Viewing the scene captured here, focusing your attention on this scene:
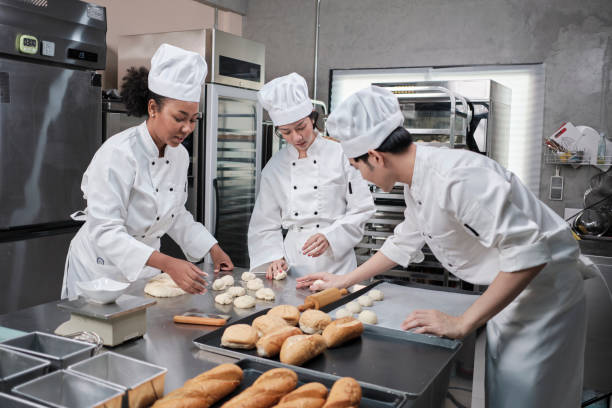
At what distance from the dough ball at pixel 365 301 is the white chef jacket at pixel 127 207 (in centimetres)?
82

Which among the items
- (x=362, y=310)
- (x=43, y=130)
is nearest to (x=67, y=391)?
(x=362, y=310)

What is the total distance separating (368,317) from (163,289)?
0.79 m

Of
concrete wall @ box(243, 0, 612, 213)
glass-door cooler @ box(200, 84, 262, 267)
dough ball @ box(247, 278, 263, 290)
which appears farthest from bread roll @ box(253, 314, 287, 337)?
concrete wall @ box(243, 0, 612, 213)

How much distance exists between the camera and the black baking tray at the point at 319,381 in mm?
1193

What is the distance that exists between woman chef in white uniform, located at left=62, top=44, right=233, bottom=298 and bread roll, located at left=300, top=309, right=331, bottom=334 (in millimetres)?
477

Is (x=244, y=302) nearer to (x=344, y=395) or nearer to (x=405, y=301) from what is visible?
(x=405, y=301)

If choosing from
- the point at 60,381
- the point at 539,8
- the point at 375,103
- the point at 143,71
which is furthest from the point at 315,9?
the point at 60,381

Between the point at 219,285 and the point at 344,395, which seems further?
the point at 219,285

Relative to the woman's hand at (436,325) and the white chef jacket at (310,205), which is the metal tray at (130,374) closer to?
the woman's hand at (436,325)

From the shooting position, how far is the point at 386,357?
1.51m

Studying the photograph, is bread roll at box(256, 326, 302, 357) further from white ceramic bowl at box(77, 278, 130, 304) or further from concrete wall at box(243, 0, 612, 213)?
concrete wall at box(243, 0, 612, 213)

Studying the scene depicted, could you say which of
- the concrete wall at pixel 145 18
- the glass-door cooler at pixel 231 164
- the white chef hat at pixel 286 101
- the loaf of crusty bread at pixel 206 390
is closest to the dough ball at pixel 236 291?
the loaf of crusty bread at pixel 206 390

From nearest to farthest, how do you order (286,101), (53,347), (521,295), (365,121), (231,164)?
(53,347)
(365,121)
(521,295)
(286,101)
(231,164)

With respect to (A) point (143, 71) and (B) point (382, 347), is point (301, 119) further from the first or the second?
(B) point (382, 347)
